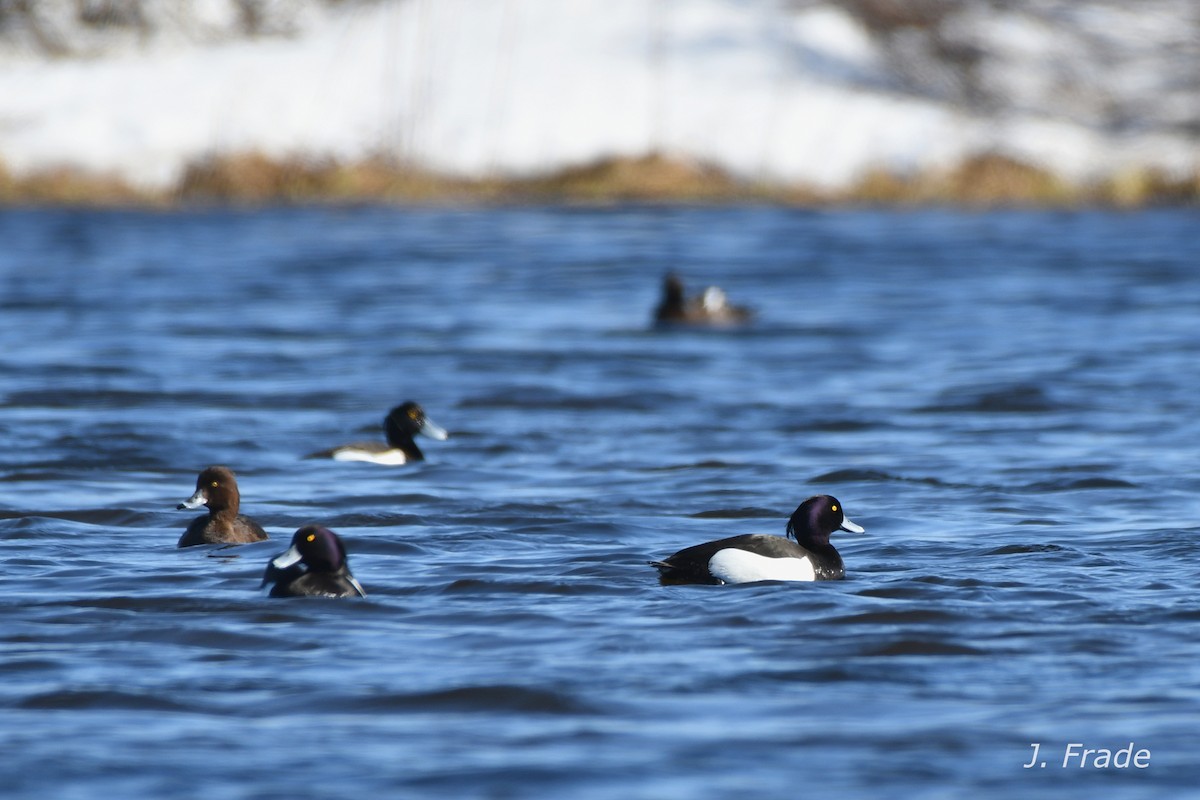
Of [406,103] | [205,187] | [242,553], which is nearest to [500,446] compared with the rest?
[242,553]

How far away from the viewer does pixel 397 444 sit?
15.8 meters

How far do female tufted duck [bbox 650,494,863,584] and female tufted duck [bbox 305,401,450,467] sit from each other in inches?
194

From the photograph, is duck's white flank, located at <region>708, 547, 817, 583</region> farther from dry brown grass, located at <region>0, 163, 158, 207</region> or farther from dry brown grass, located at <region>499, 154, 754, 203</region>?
dry brown grass, located at <region>0, 163, 158, 207</region>

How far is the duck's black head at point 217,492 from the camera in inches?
464

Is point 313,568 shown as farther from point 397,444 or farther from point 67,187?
point 67,187

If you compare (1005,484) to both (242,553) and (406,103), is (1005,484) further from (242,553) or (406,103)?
(406,103)

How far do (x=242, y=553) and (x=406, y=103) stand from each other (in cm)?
2983

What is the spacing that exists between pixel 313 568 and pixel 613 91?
32.5 m

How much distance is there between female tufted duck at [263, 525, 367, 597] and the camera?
9898 mm

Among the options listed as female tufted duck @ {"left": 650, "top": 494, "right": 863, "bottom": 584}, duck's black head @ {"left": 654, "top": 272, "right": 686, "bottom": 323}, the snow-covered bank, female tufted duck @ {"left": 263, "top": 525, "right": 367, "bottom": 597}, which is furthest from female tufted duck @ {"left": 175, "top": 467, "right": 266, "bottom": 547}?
the snow-covered bank

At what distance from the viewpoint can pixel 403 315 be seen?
26.1 meters

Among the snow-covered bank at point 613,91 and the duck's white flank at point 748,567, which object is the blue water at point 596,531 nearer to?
the duck's white flank at point 748,567
